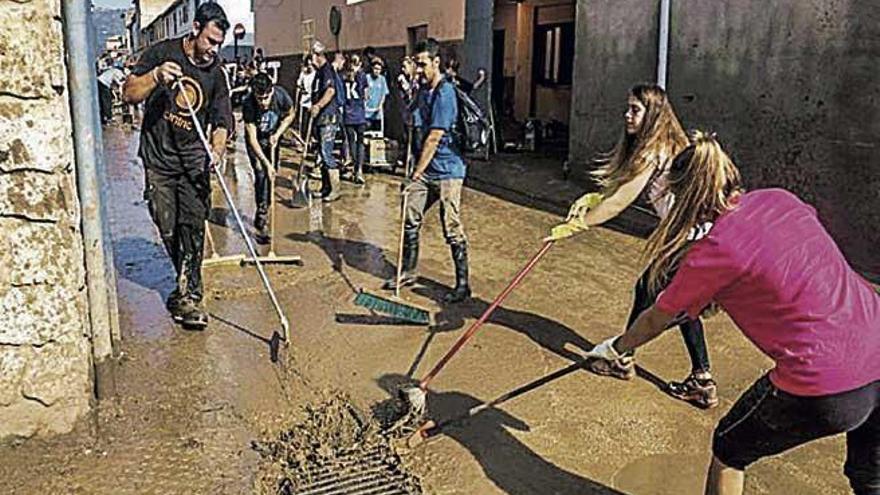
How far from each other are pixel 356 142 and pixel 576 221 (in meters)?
8.88

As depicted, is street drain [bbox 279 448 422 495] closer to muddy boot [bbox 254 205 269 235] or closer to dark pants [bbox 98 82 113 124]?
dark pants [bbox 98 82 113 124]

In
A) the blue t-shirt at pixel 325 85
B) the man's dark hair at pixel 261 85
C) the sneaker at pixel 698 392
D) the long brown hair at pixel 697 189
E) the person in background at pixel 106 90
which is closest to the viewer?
the long brown hair at pixel 697 189

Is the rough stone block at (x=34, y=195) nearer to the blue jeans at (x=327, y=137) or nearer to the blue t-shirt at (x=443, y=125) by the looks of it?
the blue t-shirt at (x=443, y=125)

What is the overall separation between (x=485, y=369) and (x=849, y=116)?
4.41 meters

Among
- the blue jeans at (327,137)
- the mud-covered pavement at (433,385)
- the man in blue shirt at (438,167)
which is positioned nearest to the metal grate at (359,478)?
the mud-covered pavement at (433,385)

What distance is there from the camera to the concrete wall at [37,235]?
11.9 feet

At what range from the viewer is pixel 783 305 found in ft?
8.14

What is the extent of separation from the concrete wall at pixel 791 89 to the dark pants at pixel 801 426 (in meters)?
4.90

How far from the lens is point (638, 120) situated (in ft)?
14.7

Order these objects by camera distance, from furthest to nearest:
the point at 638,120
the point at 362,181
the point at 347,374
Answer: the point at 362,181 → the point at 347,374 → the point at 638,120

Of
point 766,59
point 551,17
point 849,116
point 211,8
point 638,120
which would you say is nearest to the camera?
point 638,120

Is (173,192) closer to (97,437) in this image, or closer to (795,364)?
(97,437)

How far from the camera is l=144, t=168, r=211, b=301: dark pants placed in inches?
219

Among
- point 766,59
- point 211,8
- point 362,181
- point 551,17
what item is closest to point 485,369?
point 211,8
